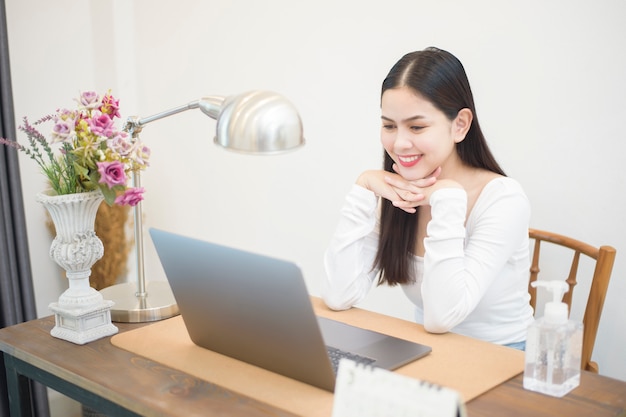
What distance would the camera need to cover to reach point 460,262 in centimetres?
144

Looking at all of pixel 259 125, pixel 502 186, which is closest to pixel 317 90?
pixel 502 186

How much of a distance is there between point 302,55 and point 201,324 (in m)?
1.35

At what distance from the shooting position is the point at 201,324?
4.31 ft

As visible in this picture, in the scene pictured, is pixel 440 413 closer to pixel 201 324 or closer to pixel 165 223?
pixel 201 324

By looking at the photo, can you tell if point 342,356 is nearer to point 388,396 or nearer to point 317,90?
point 388,396

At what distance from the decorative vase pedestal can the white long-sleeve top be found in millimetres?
494

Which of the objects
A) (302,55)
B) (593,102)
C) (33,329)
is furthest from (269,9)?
(33,329)

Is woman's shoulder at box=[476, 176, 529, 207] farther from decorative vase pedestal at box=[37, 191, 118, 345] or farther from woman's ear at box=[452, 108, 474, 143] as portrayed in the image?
decorative vase pedestal at box=[37, 191, 118, 345]

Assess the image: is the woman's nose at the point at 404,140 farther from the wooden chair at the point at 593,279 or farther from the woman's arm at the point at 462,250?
the wooden chair at the point at 593,279

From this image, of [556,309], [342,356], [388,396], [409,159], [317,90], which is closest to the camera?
[388,396]

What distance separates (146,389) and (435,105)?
2.77 feet

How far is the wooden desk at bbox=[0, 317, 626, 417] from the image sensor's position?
3.57ft

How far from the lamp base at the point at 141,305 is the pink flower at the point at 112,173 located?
0.30 metres

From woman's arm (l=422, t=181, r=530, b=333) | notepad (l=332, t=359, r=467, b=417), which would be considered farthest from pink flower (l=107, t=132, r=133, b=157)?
notepad (l=332, t=359, r=467, b=417)
